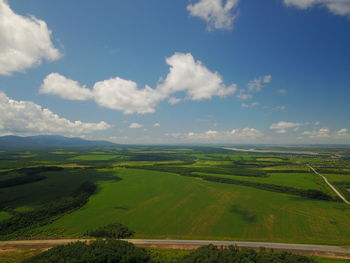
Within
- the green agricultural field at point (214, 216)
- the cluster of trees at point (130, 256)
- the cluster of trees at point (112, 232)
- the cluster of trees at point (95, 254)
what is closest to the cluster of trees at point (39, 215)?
the green agricultural field at point (214, 216)

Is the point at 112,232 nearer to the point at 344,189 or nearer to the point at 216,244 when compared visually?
the point at 216,244

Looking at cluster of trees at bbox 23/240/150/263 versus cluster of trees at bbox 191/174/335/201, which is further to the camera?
cluster of trees at bbox 191/174/335/201

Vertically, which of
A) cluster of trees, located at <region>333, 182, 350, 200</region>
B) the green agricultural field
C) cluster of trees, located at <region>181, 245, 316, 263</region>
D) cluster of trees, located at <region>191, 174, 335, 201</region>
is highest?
cluster of trees, located at <region>181, 245, 316, 263</region>

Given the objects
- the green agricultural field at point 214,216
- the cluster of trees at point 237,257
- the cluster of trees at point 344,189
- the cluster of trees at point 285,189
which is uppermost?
the cluster of trees at point 237,257

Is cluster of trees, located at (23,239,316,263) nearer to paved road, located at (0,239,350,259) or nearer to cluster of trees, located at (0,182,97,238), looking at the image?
paved road, located at (0,239,350,259)

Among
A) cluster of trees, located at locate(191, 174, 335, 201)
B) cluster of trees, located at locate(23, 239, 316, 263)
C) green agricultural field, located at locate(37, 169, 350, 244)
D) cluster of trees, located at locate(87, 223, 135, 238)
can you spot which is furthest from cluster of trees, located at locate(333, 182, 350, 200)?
cluster of trees, located at locate(87, 223, 135, 238)

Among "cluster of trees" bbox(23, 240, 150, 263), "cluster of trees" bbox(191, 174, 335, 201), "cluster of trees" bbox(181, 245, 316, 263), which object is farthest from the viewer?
"cluster of trees" bbox(191, 174, 335, 201)

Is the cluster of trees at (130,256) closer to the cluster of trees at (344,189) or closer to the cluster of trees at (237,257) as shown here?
the cluster of trees at (237,257)
